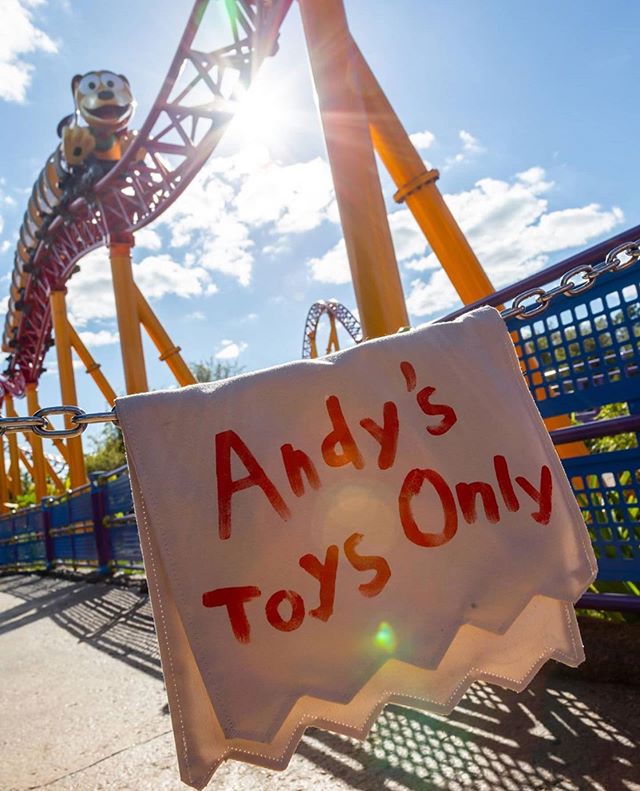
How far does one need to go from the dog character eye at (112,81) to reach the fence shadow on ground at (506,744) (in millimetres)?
12180

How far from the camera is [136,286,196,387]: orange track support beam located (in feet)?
42.9

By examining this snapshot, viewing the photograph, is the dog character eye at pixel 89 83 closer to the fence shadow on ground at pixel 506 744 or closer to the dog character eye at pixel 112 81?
A: the dog character eye at pixel 112 81

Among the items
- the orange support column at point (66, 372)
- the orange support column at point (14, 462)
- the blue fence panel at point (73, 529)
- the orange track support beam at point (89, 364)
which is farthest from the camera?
the orange support column at point (14, 462)

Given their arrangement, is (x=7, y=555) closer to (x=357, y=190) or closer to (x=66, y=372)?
(x=66, y=372)

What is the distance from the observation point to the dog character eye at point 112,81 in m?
11.3

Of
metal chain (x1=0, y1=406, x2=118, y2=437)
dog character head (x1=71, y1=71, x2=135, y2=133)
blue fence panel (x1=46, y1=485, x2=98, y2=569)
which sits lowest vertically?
blue fence panel (x1=46, y1=485, x2=98, y2=569)

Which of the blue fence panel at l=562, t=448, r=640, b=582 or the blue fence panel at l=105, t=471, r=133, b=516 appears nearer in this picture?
the blue fence panel at l=562, t=448, r=640, b=582

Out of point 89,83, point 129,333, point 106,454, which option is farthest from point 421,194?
point 106,454

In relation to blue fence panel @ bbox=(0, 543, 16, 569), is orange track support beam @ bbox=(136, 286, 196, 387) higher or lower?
higher

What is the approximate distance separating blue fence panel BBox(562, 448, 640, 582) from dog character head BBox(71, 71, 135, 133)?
11.9 m

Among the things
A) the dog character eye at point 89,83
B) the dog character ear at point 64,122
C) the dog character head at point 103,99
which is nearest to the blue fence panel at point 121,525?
the dog character head at point 103,99

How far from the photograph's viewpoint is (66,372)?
14977 mm

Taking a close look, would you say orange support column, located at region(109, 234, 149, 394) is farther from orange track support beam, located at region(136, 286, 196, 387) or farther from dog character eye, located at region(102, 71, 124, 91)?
dog character eye, located at region(102, 71, 124, 91)

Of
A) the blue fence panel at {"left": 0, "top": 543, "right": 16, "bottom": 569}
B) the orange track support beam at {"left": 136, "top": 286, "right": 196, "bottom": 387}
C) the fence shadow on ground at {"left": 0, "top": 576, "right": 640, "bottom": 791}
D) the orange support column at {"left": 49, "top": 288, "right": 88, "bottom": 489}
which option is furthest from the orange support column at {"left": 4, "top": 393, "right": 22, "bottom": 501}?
the fence shadow on ground at {"left": 0, "top": 576, "right": 640, "bottom": 791}
